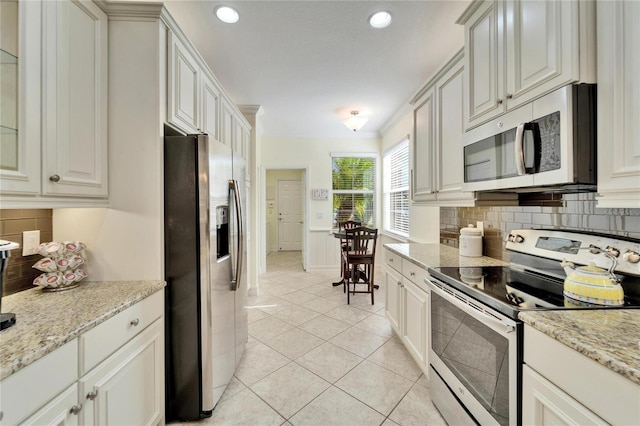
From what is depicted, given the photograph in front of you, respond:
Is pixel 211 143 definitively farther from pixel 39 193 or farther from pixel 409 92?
pixel 409 92

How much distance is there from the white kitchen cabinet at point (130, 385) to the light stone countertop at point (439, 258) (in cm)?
171

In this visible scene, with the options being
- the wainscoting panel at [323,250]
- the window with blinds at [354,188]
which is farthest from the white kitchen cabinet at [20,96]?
the window with blinds at [354,188]

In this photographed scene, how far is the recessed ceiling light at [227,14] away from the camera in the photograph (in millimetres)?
1868

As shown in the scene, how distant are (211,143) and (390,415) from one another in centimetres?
206

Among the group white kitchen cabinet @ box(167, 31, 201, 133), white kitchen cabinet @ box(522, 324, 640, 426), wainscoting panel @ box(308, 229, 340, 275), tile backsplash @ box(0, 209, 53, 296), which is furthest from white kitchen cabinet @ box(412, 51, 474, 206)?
wainscoting panel @ box(308, 229, 340, 275)

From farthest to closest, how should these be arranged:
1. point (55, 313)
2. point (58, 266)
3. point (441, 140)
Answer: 1. point (441, 140)
2. point (58, 266)
3. point (55, 313)

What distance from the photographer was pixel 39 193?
3.71 ft

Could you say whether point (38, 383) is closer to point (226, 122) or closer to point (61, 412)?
point (61, 412)

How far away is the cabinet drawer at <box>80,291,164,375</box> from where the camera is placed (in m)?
1.00

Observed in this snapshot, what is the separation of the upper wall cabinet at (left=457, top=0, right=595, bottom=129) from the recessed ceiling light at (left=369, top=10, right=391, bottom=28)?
54 cm

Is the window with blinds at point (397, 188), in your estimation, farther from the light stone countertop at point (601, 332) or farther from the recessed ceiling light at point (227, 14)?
the light stone countertop at point (601, 332)

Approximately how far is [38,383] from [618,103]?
2190 millimetres

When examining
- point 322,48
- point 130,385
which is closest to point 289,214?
point 322,48

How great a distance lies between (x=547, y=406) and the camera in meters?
0.88
